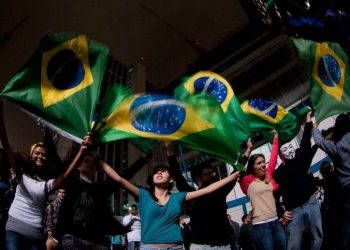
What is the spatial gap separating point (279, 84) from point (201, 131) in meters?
14.3

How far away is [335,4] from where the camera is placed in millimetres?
3801

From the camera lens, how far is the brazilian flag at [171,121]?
10.9ft

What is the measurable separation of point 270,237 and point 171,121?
1.76 metres

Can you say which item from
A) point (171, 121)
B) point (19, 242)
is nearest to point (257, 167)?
point (171, 121)

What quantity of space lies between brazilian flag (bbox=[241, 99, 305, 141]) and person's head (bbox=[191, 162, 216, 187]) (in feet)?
5.43

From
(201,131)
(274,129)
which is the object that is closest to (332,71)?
(274,129)

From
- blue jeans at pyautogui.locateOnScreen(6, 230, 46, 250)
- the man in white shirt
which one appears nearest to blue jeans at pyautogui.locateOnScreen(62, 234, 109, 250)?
blue jeans at pyautogui.locateOnScreen(6, 230, 46, 250)

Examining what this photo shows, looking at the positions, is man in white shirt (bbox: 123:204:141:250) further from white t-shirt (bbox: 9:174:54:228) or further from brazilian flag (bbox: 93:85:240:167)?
white t-shirt (bbox: 9:174:54:228)

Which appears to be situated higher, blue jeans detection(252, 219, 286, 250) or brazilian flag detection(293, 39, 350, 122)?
brazilian flag detection(293, 39, 350, 122)

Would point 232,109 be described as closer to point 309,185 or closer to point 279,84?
point 309,185

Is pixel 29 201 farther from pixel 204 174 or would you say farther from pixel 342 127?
pixel 342 127

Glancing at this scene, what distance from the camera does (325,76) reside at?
4934mm

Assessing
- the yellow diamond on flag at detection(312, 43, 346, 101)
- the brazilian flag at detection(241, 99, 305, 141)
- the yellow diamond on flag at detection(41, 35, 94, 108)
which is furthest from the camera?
the brazilian flag at detection(241, 99, 305, 141)

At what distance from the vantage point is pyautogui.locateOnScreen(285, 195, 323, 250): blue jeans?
3.89m
